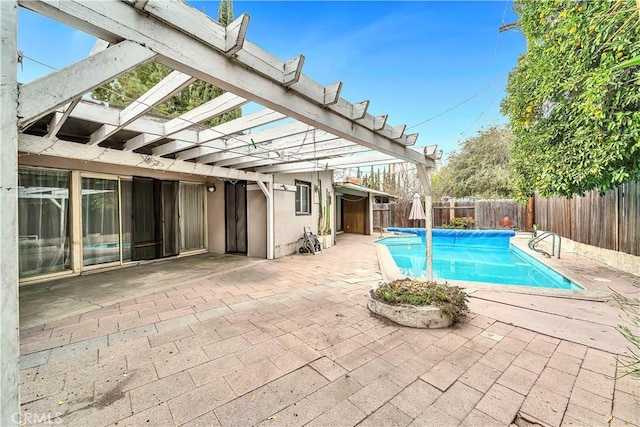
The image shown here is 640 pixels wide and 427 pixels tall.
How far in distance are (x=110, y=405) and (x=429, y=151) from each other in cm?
505

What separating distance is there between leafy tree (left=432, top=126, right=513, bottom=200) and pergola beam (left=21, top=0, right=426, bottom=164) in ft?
56.2

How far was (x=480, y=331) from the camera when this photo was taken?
2.94m

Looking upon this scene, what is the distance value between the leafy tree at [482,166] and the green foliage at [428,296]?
15418 mm

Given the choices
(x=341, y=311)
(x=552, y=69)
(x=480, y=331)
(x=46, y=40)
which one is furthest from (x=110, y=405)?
(x=552, y=69)

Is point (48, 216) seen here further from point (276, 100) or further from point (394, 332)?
point (394, 332)

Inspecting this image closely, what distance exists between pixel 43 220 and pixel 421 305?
22.6 ft

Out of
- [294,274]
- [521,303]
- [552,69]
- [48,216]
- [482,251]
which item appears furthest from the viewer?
[482,251]

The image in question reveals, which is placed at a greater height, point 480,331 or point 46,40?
point 46,40

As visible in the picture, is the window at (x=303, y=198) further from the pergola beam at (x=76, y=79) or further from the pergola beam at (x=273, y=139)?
the pergola beam at (x=76, y=79)

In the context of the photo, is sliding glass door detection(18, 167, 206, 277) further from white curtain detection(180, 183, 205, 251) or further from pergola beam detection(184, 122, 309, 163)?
A: pergola beam detection(184, 122, 309, 163)

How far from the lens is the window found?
8.57 meters

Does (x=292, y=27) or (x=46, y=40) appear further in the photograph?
(x=292, y=27)

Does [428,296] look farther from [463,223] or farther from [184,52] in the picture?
[463,223]

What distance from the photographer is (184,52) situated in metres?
1.67
